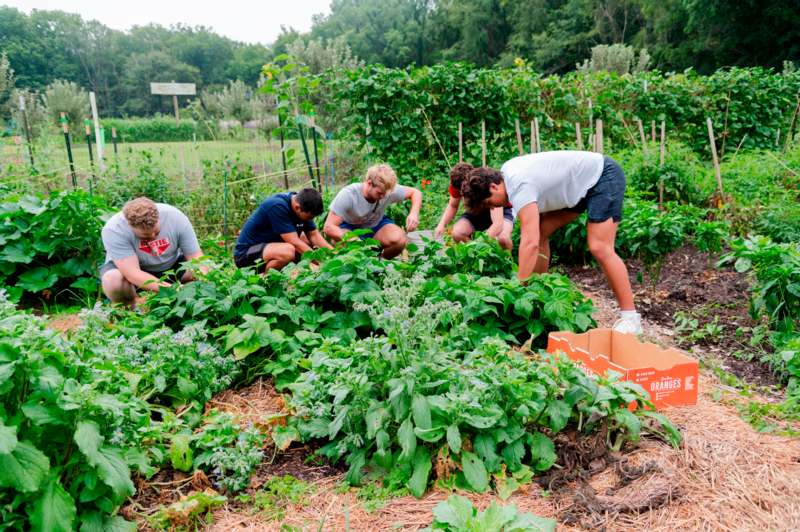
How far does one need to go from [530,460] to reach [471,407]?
42 cm

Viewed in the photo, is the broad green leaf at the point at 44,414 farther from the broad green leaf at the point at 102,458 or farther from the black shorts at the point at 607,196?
the black shorts at the point at 607,196

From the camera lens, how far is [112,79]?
66.9 meters

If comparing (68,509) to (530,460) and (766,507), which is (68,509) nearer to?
(530,460)

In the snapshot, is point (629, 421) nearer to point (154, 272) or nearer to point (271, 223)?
point (271, 223)

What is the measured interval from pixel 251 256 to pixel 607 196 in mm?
2944

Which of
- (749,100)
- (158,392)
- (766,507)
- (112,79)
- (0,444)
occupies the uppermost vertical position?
(112,79)

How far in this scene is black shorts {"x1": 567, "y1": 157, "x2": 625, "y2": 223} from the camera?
391 cm

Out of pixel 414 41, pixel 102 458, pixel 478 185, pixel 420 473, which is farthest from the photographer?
pixel 414 41

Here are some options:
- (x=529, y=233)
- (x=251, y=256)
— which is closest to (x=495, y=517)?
(x=529, y=233)

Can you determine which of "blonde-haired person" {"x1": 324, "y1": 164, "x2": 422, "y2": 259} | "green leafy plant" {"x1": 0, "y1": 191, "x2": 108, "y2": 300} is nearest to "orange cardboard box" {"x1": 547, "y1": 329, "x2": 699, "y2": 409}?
"blonde-haired person" {"x1": 324, "y1": 164, "x2": 422, "y2": 259}

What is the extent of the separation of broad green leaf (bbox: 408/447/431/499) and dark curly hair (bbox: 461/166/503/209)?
2069mm

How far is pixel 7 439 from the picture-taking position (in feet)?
5.16

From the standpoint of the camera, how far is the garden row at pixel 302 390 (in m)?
1.80

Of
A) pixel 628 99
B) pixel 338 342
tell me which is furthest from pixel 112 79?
pixel 338 342
